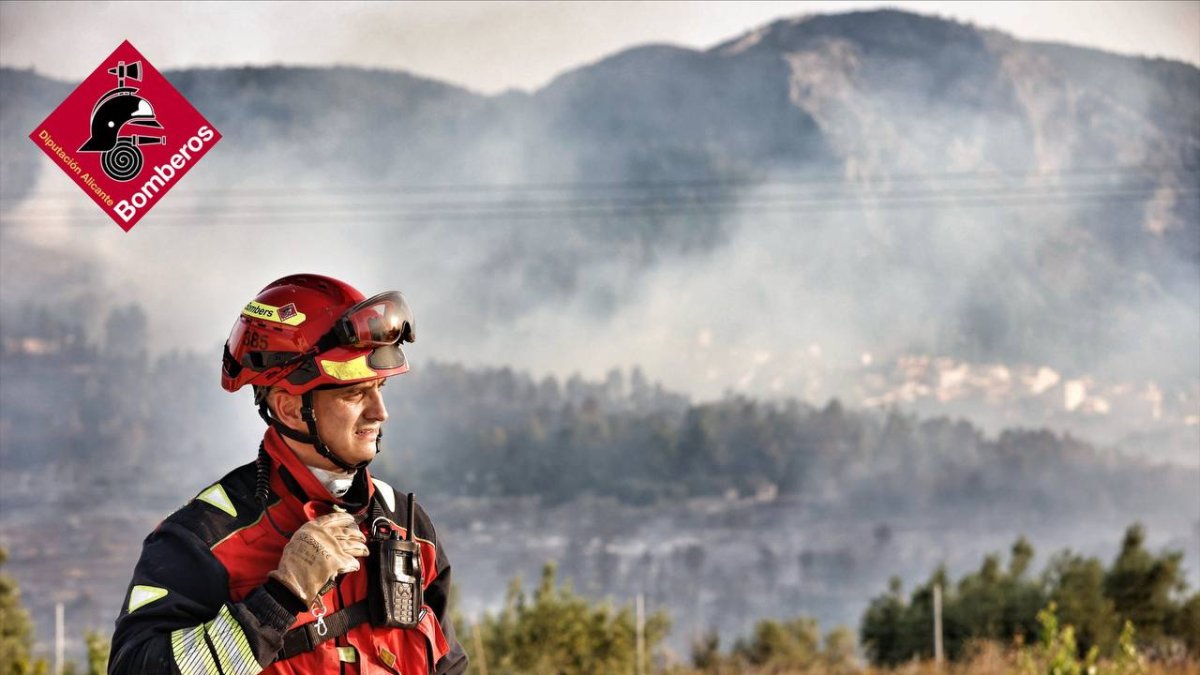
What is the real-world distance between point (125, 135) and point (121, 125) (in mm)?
49

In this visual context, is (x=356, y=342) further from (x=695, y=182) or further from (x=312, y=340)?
(x=695, y=182)

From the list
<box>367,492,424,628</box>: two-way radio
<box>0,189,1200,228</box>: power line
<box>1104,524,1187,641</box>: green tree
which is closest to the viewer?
<box>367,492,424,628</box>: two-way radio

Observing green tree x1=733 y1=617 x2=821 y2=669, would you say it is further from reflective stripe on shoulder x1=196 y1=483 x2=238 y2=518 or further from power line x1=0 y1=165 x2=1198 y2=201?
power line x1=0 y1=165 x2=1198 y2=201

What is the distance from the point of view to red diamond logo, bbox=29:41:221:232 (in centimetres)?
636

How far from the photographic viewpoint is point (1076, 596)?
682 inches

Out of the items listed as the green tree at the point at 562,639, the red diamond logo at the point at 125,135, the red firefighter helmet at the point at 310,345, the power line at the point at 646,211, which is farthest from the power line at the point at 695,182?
the red firefighter helmet at the point at 310,345

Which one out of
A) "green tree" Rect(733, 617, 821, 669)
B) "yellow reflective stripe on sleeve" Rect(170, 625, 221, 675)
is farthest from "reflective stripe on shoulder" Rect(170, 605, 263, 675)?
"green tree" Rect(733, 617, 821, 669)

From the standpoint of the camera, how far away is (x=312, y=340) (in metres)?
3.12

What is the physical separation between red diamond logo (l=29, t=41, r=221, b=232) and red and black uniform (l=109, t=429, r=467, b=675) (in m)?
3.61

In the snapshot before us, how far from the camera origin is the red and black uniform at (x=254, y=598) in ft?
8.98

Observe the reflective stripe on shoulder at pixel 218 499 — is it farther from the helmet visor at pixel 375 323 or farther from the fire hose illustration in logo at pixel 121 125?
the fire hose illustration in logo at pixel 121 125

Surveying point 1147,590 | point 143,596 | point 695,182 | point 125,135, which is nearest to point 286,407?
point 143,596

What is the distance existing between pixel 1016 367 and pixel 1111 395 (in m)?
4.88

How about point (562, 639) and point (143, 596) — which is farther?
point (562, 639)
